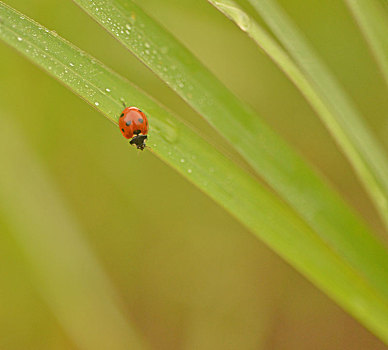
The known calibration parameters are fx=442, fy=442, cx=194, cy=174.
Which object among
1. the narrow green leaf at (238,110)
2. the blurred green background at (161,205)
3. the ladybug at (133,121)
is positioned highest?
the narrow green leaf at (238,110)

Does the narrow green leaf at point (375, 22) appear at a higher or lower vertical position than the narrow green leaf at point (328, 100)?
higher

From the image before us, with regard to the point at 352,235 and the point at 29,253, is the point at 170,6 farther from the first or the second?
the point at 352,235

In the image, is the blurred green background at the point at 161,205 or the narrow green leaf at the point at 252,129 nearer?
the narrow green leaf at the point at 252,129

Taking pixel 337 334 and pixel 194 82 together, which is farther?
pixel 337 334

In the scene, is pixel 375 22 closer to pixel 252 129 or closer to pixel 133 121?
pixel 252 129

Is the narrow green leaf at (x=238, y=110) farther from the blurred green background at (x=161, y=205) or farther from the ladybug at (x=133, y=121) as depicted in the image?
the blurred green background at (x=161, y=205)

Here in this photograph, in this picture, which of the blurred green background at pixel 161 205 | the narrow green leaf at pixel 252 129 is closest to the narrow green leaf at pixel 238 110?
the narrow green leaf at pixel 252 129

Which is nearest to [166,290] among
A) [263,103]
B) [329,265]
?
[263,103]

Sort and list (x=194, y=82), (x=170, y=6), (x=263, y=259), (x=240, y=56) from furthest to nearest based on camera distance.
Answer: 1. (x=263, y=259)
2. (x=240, y=56)
3. (x=170, y=6)
4. (x=194, y=82)
